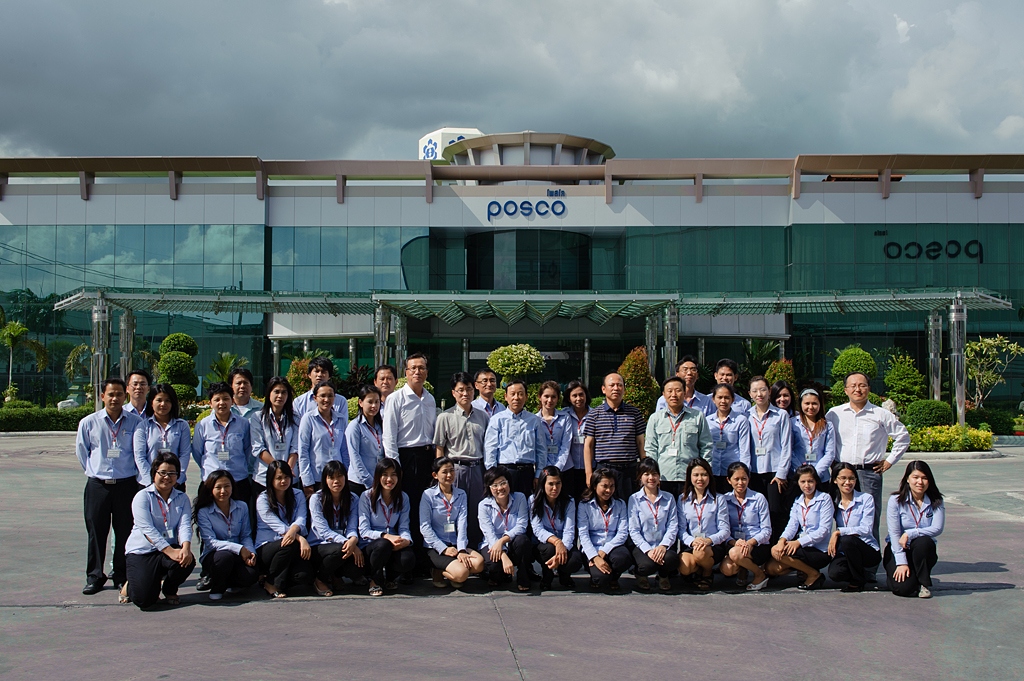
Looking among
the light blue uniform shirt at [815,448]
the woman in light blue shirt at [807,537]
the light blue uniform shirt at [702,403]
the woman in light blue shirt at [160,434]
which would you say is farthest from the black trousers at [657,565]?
the woman in light blue shirt at [160,434]

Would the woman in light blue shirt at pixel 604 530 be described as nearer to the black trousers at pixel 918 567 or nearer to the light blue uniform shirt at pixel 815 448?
the light blue uniform shirt at pixel 815 448

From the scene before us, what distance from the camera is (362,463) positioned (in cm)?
662

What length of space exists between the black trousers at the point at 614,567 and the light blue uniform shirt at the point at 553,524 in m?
0.34

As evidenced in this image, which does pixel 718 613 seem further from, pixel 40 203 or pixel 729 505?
pixel 40 203

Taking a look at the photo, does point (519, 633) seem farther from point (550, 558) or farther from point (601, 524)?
point (601, 524)

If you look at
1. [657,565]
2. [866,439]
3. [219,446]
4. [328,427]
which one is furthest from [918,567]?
[219,446]

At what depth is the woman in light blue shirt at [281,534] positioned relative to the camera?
5.83 meters

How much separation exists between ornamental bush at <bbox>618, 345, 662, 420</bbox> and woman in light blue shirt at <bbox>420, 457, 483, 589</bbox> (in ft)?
39.0

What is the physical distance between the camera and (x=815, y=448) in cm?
670

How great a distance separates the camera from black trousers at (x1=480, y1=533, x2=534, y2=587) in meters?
6.04

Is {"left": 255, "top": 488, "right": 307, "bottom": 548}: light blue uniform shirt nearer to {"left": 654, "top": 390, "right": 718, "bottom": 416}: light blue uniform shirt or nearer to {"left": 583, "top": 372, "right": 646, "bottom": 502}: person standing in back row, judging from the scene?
{"left": 583, "top": 372, "right": 646, "bottom": 502}: person standing in back row

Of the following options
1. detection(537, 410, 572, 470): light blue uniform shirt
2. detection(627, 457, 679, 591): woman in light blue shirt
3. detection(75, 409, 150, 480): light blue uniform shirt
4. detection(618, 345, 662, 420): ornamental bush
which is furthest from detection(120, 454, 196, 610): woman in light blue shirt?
detection(618, 345, 662, 420): ornamental bush

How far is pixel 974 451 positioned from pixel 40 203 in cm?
3247

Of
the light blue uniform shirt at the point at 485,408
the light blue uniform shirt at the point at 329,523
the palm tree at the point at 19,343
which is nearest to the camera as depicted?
the light blue uniform shirt at the point at 329,523
